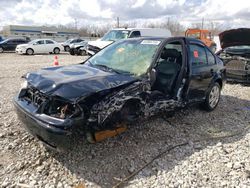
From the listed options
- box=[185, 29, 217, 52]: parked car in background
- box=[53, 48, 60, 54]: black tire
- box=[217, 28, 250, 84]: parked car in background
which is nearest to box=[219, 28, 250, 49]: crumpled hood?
box=[217, 28, 250, 84]: parked car in background

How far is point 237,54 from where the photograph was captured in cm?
817

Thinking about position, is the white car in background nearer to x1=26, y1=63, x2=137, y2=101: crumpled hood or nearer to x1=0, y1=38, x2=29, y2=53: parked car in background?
x1=0, y1=38, x2=29, y2=53: parked car in background

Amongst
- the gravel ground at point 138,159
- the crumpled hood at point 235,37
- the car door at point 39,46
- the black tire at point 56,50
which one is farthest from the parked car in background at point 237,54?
the black tire at point 56,50

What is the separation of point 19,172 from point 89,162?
86 cm

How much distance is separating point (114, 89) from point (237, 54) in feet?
21.3

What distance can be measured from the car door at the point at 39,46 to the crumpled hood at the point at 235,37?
17.2 meters

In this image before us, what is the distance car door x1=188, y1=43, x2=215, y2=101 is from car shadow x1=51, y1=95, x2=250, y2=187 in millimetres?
549

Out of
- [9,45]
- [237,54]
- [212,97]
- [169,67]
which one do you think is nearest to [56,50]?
[9,45]

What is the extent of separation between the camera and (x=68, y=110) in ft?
9.48

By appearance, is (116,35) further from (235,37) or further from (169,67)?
(169,67)

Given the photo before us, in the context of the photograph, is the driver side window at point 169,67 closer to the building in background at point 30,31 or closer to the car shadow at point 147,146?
the car shadow at point 147,146

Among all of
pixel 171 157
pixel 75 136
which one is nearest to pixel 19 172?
pixel 75 136

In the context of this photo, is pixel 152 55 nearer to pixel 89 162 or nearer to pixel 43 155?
pixel 89 162

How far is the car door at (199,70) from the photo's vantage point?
4648 mm
